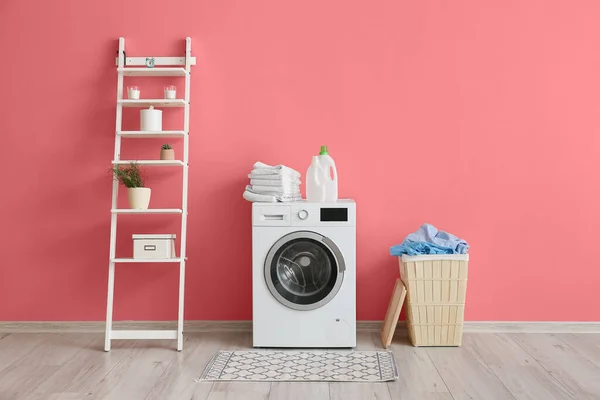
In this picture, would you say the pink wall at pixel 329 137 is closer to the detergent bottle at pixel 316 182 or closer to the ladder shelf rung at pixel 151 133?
the ladder shelf rung at pixel 151 133

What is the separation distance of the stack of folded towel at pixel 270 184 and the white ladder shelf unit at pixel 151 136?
0.40 m

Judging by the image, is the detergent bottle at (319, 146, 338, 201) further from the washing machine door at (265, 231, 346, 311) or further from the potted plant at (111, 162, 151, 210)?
the potted plant at (111, 162, 151, 210)

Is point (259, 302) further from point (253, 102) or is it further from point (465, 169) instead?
point (465, 169)

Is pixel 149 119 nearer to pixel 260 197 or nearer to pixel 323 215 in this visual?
pixel 260 197

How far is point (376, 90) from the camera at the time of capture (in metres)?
3.76

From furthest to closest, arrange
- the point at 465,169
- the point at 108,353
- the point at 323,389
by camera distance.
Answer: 1. the point at 465,169
2. the point at 108,353
3. the point at 323,389

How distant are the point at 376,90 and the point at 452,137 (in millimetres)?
517

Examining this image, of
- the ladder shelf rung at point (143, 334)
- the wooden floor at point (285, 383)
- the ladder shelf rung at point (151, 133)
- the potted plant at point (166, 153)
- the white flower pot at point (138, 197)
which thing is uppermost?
the ladder shelf rung at point (151, 133)

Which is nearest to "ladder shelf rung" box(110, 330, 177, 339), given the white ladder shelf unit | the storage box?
the white ladder shelf unit

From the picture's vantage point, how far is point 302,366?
304cm

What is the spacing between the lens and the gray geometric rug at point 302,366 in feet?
9.40

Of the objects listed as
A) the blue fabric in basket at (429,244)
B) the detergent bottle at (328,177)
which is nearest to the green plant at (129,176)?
the detergent bottle at (328,177)

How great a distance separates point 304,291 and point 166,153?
1076 mm

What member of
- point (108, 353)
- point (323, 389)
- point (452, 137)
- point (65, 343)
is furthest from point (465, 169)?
point (65, 343)
